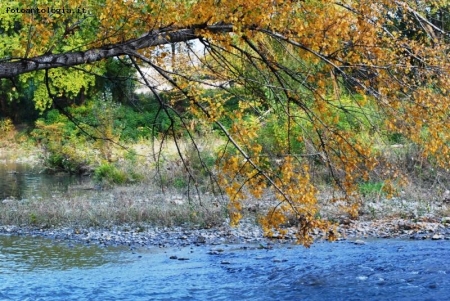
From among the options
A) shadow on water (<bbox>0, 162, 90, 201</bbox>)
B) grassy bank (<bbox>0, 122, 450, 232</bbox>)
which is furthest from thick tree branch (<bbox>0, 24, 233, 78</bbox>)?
shadow on water (<bbox>0, 162, 90, 201</bbox>)

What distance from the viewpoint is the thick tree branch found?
6.18m

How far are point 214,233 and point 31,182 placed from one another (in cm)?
1031

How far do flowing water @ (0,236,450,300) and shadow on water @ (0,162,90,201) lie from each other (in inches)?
256

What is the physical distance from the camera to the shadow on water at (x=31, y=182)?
17.2 m

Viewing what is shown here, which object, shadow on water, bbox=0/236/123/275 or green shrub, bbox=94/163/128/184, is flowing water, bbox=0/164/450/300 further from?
green shrub, bbox=94/163/128/184

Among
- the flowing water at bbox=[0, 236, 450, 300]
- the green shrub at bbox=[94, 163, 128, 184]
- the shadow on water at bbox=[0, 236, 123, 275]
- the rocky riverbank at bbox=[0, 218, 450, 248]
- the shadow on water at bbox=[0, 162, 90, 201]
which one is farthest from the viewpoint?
the green shrub at bbox=[94, 163, 128, 184]

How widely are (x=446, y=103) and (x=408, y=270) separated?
3.13 metres

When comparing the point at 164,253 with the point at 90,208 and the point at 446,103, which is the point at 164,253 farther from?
the point at 446,103

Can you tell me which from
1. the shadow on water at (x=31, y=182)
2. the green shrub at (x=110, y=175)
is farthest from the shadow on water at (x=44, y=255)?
the green shrub at (x=110, y=175)

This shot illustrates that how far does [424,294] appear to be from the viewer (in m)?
7.47

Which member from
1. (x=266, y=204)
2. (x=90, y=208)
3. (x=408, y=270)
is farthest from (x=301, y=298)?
(x=90, y=208)

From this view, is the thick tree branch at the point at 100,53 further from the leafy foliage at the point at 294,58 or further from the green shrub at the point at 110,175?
the green shrub at the point at 110,175

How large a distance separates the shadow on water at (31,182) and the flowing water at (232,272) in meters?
6.50

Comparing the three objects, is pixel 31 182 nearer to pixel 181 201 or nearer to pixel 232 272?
pixel 181 201
